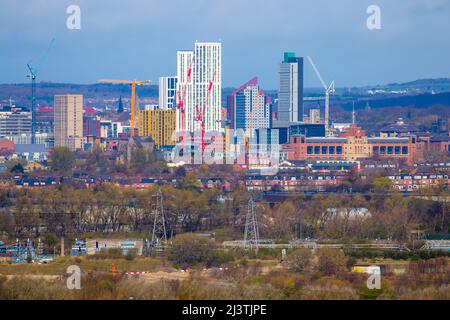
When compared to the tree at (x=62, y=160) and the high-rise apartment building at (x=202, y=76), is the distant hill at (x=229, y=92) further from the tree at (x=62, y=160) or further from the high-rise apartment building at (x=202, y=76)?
the tree at (x=62, y=160)

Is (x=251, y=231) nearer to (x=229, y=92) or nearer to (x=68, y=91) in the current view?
(x=229, y=92)

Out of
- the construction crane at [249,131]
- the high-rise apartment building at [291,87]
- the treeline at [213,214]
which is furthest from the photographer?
the high-rise apartment building at [291,87]

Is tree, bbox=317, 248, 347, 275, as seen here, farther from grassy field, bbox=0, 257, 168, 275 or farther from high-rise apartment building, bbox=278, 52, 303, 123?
high-rise apartment building, bbox=278, 52, 303, 123

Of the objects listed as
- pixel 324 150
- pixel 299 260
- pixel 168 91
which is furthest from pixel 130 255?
pixel 168 91

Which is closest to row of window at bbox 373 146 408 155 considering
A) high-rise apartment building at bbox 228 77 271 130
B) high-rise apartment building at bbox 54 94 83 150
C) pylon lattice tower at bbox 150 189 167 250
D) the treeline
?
high-rise apartment building at bbox 228 77 271 130

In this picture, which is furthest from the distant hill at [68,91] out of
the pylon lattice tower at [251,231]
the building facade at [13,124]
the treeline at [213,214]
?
the pylon lattice tower at [251,231]
